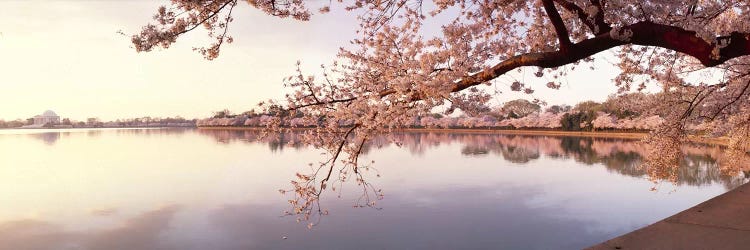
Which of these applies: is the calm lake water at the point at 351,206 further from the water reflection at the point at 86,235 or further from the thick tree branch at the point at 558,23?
the thick tree branch at the point at 558,23

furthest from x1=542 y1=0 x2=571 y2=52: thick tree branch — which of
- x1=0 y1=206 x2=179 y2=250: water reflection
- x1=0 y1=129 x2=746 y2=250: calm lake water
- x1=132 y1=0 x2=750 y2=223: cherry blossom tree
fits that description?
x1=0 y1=206 x2=179 y2=250: water reflection

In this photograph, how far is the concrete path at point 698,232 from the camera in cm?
579

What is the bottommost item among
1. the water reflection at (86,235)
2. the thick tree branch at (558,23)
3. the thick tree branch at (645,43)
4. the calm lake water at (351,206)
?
the water reflection at (86,235)

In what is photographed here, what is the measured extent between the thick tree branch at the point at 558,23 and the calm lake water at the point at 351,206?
20.5ft

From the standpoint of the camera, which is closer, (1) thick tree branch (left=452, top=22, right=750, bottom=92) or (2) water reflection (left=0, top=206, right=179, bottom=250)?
(1) thick tree branch (left=452, top=22, right=750, bottom=92)

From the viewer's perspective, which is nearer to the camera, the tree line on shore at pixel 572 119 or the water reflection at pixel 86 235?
the tree line on shore at pixel 572 119

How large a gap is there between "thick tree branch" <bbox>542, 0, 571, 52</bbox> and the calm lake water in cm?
624

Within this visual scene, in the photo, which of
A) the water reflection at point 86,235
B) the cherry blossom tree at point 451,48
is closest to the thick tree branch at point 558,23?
the cherry blossom tree at point 451,48

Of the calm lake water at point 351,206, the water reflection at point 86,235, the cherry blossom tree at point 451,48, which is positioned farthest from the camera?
the calm lake water at point 351,206

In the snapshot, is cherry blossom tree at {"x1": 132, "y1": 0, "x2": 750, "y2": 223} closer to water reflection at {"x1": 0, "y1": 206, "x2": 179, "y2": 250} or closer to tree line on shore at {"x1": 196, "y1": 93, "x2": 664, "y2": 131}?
tree line on shore at {"x1": 196, "y1": 93, "x2": 664, "y2": 131}

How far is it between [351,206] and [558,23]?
10678 mm

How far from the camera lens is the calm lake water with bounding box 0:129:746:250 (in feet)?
36.1

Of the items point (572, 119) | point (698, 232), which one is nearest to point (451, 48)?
point (698, 232)

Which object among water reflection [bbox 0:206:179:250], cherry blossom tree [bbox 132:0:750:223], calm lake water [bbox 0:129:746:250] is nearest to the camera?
cherry blossom tree [bbox 132:0:750:223]
